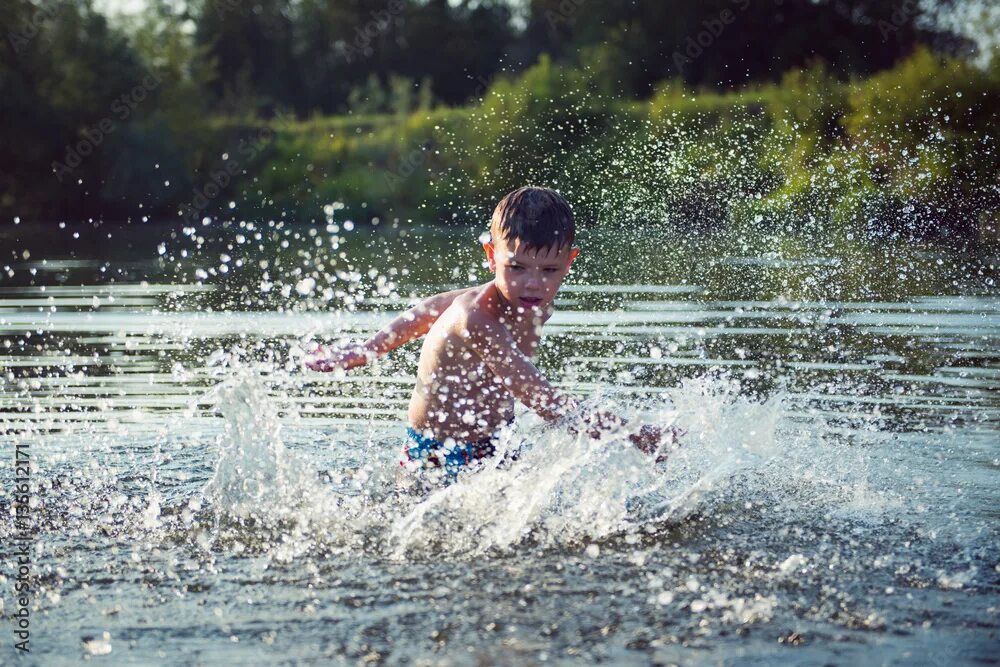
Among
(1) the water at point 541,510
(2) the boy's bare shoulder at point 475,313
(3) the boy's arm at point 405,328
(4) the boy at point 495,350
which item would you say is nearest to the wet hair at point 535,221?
(4) the boy at point 495,350

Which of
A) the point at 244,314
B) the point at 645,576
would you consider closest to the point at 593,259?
the point at 244,314

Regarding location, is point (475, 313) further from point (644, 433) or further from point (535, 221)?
point (644, 433)

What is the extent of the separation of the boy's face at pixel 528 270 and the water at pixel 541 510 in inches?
24.5

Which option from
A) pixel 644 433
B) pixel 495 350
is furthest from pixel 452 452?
pixel 644 433

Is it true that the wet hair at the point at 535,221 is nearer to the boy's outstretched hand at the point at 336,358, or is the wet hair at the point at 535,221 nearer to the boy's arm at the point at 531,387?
the boy's arm at the point at 531,387

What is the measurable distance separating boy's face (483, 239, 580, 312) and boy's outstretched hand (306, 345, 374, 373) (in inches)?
29.2

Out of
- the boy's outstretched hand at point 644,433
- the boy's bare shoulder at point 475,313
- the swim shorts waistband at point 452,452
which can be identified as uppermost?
the boy's bare shoulder at point 475,313

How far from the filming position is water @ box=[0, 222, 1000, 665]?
13.1 ft

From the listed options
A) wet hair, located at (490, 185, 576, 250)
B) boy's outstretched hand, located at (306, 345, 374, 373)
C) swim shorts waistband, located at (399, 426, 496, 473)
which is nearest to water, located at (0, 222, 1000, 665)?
swim shorts waistband, located at (399, 426, 496, 473)

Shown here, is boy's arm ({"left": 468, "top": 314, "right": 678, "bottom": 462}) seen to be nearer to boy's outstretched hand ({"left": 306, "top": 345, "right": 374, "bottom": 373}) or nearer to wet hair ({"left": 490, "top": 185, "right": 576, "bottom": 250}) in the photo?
wet hair ({"left": 490, "top": 185, "right": 576, "bottom": 250})

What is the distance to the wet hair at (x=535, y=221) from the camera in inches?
205

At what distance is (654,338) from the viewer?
10555mm

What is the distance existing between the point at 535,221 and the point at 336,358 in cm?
110

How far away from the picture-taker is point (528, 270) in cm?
532
